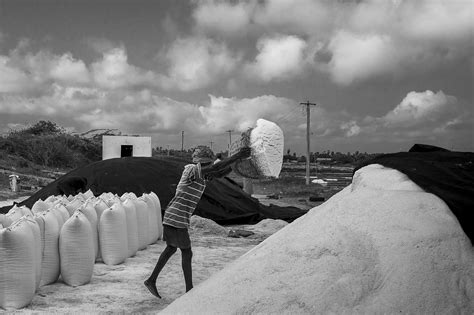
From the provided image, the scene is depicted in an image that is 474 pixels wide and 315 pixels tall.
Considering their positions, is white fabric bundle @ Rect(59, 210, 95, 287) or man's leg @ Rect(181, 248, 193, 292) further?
white fabric bundle @ Rect(59, 210, 95, 287)

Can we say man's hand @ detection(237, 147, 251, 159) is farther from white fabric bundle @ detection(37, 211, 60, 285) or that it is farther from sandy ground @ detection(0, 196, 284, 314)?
white fabric bundle @ detection(37, 211, 60, 285)

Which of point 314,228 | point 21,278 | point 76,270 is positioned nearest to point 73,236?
point 76,270

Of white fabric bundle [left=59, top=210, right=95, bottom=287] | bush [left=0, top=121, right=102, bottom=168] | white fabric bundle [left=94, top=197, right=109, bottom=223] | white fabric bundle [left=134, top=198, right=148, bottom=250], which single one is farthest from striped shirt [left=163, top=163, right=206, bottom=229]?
bush [left=0, top=121, right=102, bottom=168]

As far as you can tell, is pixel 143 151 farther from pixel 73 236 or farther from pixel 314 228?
pixel 314 228

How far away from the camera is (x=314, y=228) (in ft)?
11.5

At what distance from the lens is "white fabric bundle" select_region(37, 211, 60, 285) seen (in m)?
4.70

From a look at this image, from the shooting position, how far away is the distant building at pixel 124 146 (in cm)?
2470

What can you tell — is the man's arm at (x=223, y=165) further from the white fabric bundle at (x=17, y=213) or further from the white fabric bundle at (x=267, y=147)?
the white fabric bundle at (x=17, y=213)

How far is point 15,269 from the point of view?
13.4 feet

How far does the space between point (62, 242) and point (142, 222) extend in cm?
191

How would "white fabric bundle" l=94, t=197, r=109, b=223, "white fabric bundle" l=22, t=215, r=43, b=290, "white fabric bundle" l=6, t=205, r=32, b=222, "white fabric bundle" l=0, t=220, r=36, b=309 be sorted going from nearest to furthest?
"white fabric bundle" l=0, t=220, r=36, b=309, "white fabric bundle" l=22, t=215, r=43, b=290, "white fabric bundle" l=6, t=205, r=32, b=222, "white fabric bundle" l=94, t=197, r=109, b=223

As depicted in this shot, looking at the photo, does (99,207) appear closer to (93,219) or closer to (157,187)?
(93,219)

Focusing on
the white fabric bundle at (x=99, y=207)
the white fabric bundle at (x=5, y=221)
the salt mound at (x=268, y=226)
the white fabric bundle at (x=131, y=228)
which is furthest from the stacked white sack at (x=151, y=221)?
the white fabric bundle at (x=5, y=221)

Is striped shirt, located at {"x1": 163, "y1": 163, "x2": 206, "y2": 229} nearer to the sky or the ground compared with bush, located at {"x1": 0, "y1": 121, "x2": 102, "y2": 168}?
nearer to the ground
